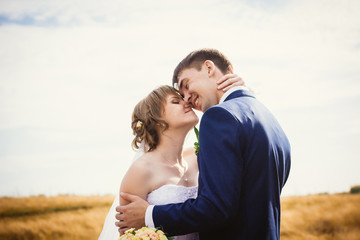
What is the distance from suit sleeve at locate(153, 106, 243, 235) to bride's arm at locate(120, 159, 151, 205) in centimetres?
151

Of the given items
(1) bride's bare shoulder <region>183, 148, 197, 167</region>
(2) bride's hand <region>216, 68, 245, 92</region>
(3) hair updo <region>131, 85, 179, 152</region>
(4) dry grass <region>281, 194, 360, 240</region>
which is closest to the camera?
(2) bride's hand <region>216, 68, 245, 92</region>

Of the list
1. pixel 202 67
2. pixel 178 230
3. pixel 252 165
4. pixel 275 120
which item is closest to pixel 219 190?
pixel 252 165

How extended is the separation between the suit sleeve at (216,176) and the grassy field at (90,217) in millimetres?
6222

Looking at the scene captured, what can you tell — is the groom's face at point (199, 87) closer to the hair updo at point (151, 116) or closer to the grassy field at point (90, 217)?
the hair updo at point (151, 116)

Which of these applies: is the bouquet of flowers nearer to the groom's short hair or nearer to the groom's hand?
the groom's hand

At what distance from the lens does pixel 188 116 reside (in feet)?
14.6

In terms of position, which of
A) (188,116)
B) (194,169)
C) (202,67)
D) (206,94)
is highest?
(202,67)

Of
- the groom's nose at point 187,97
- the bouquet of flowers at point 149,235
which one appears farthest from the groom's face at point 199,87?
the bouquet of flowers at point 149,235

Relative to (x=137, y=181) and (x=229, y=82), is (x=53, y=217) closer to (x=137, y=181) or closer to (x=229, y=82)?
(x=137, y=181)

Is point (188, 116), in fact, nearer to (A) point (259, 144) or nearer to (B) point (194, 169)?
(B) point (194, 169)

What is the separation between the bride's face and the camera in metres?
4.46

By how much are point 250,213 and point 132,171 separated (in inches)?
77.8

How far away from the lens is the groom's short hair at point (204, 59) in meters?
3.91

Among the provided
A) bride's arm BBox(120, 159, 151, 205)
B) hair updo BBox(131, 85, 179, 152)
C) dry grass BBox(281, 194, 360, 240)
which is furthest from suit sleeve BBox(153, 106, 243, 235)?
dry grass BBox(281, 194, 360, 240)
